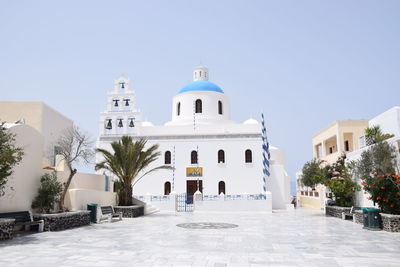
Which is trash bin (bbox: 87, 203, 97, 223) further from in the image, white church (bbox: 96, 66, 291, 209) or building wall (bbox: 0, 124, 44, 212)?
white church (bbox: 96, 66, 291, 209)

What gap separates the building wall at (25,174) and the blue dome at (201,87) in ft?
62.8

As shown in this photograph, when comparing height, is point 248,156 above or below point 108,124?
below

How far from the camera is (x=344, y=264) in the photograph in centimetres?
607

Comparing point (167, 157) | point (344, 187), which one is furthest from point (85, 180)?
point (344, 187)

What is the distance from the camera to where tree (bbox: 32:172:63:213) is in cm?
1141

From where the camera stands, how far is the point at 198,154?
25.9m

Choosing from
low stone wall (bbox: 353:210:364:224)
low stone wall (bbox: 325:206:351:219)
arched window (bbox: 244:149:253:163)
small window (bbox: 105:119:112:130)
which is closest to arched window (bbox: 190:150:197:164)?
arched window (bbox: 244:149:253:163)

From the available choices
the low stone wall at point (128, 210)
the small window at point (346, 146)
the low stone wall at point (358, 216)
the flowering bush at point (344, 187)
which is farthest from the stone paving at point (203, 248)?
the small window at point (346, 146)

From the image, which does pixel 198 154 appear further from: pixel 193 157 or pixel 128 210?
pixel 128 210

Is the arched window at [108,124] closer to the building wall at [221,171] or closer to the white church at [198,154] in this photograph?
the white church at [198,154]

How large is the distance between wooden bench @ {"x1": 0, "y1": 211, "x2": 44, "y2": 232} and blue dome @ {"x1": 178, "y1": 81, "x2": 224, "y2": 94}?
21.0 meters

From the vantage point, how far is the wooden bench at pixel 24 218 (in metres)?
9.85

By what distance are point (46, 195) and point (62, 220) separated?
1.12 metres

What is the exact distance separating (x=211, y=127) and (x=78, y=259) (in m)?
21.1
